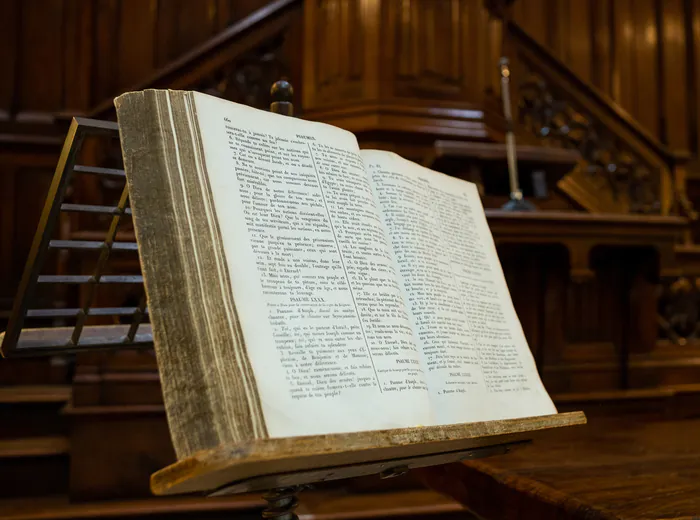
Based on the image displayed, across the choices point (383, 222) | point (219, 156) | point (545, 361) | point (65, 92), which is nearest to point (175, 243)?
point (219, 156)

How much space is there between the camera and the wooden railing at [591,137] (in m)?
3.54

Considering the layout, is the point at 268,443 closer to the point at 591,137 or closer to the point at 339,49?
the point at 339,49

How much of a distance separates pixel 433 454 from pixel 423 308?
18cm

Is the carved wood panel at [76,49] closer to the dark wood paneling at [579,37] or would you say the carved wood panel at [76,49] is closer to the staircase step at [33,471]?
the staircase step at [33,471]

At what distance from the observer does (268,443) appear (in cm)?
50

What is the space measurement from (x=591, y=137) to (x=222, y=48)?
2.11m

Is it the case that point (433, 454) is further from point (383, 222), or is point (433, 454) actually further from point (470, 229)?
point (470, 229)

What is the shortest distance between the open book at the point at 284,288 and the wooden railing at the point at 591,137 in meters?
2.93

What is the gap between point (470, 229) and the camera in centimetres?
98

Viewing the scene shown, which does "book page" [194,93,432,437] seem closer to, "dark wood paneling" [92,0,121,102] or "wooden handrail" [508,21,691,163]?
"wooden handrail" [508,21,691,163]

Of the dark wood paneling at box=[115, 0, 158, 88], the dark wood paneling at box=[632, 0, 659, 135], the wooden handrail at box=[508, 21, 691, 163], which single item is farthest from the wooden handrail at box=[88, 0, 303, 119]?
the dark wood paneling at box=[632, 0, 659, 135]

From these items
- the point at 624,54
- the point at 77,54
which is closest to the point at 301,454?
the point at 77,54

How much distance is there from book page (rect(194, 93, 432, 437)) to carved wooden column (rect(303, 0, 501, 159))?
6.81 feet

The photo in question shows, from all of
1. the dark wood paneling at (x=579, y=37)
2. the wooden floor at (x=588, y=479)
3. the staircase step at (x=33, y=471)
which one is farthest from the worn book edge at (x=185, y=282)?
the dark wood paneling at (x=579, y=37)
